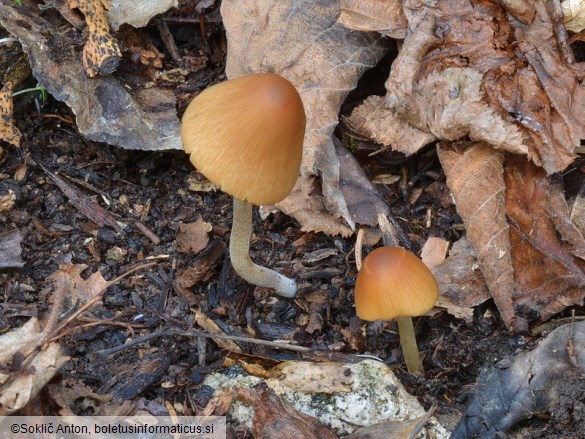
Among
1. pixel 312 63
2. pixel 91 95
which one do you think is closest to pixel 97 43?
pixel 91 95

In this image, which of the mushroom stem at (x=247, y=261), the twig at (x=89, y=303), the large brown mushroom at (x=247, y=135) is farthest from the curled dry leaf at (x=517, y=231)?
the twig at (x=89, y=303)

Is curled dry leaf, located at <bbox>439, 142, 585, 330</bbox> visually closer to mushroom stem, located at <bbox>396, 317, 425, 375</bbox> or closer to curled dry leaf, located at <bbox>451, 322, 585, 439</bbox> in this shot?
curled dry leaf, located at <bbox>451, 322, 585, 439</bbox>

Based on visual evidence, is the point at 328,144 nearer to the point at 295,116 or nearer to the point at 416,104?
the point at 416,104

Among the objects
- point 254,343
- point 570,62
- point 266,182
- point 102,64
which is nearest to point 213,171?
point 266,182

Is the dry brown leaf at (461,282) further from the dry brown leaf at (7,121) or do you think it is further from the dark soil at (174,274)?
the dry brown leaf at (7,121)

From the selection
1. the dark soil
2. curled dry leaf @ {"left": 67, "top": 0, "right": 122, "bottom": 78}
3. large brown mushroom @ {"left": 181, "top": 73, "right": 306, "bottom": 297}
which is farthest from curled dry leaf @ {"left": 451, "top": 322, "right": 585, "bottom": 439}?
curled dry leaf @ {"left": 67, "top": 0, "right": 122, "bottom": 78}

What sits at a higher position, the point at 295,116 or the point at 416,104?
the point at 295,116
